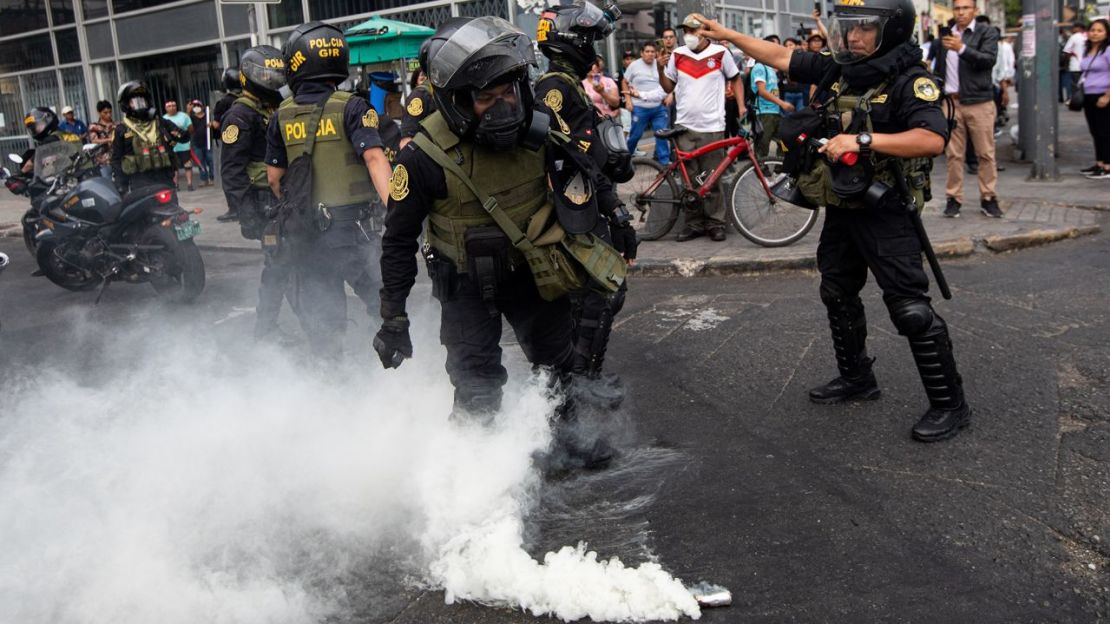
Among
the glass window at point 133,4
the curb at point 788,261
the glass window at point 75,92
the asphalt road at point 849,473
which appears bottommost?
the asphalt road at point 849,473

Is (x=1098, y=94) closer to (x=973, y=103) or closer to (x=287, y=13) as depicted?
(x=973, y=103)

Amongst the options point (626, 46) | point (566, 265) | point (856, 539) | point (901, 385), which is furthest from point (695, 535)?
point (626, 46)

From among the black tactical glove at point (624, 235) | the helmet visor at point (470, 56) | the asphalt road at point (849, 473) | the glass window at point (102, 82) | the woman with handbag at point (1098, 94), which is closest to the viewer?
the asphalt road at point (849, 473)

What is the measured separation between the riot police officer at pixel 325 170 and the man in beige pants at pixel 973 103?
5940mm

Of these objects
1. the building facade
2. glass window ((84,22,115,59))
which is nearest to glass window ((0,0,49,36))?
the building facade

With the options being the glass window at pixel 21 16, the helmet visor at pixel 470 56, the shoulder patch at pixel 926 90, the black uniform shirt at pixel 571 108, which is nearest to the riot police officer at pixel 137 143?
the black uniform shirt at pixel 571 108

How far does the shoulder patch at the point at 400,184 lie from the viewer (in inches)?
136

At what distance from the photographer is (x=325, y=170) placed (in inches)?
209

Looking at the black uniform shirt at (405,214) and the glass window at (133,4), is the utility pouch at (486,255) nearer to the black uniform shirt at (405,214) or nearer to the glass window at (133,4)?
the black uniform shirt at (405,214)

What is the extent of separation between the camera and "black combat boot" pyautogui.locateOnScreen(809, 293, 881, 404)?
4.64 meters

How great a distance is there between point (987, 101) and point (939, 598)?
752cm

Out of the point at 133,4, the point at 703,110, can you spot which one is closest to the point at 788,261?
the point at 703,110

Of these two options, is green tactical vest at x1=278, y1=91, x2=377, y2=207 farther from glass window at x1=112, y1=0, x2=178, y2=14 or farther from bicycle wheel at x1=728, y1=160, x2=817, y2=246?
glass window at x1=112, y1=0, x2=178, y2=14

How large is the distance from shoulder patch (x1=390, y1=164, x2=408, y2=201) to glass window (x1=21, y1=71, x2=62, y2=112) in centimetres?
2398
